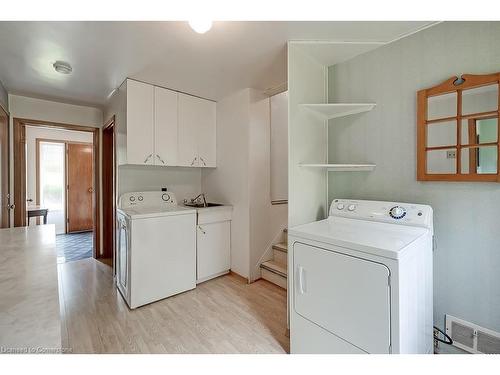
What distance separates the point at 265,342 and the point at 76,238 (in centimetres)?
480

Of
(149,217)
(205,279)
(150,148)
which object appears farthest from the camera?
(205,279)

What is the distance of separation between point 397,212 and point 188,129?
2.35 m

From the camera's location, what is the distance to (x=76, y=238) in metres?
4.70

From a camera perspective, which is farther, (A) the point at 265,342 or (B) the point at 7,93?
(B) the point at 7,93

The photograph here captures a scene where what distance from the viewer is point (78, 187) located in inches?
206

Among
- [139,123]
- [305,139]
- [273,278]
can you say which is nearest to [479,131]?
[305,139]

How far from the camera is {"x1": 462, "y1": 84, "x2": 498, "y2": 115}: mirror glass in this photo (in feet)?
4.17

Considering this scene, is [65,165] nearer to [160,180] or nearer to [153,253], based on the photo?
[160,180]

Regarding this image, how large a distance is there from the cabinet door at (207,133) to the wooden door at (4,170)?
77.8 inches

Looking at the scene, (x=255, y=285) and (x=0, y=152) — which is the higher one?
(x=0, y=152)

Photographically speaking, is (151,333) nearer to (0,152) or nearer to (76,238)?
(0,152)

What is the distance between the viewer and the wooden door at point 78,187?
5094mm
